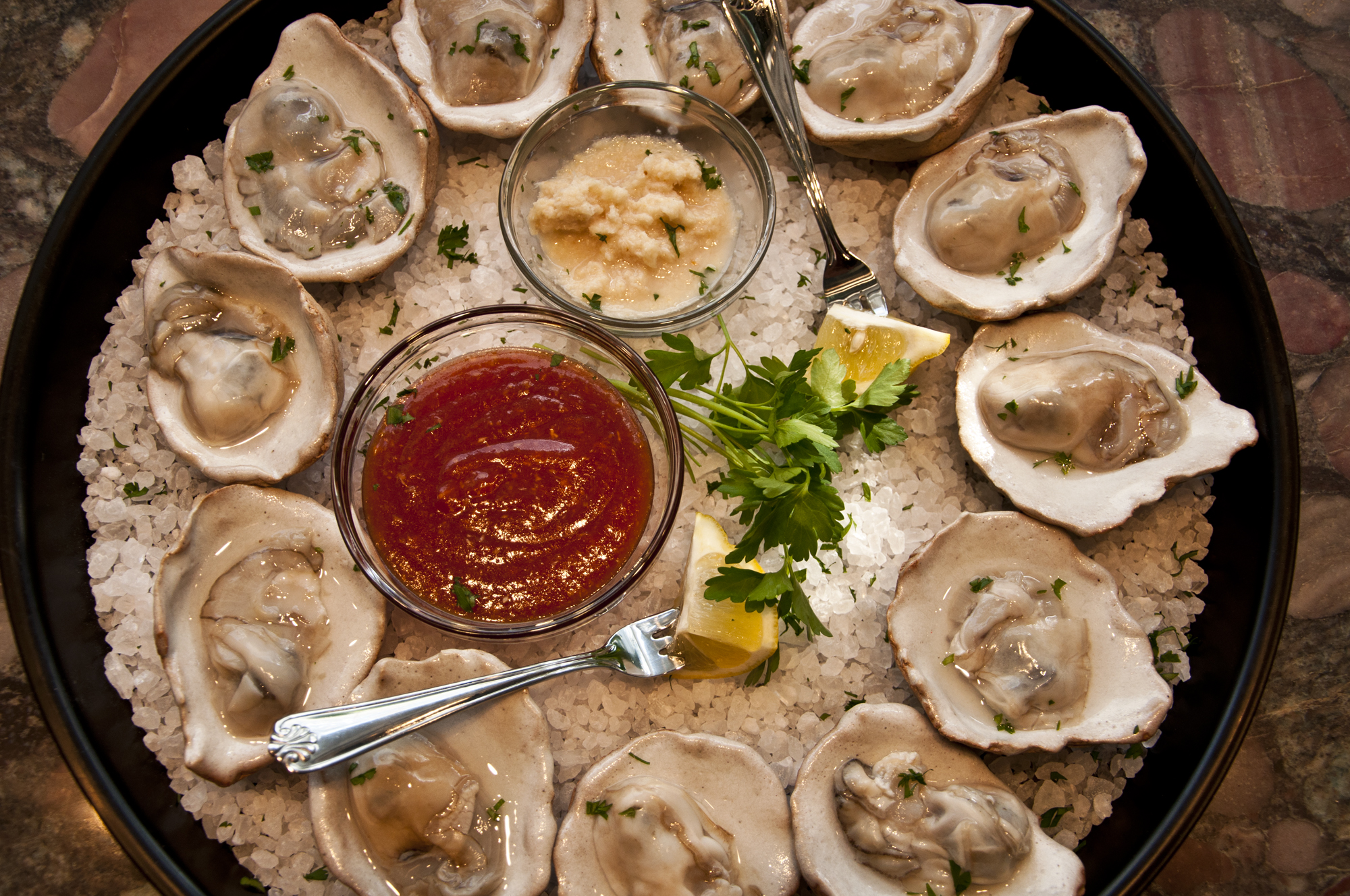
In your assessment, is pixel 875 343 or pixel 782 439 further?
pixel 875 343

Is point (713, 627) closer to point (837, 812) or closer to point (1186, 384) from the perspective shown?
point (837, 812)

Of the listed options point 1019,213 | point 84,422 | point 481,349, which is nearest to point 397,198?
point 481,349

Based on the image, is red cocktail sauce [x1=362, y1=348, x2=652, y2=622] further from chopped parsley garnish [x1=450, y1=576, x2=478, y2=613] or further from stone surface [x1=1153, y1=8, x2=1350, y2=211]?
stone surface [x1=1153, y1=8, x2=1350, y2=211]

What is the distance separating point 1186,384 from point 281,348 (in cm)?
246

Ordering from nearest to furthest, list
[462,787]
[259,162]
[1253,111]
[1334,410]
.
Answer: [462,787], [259,162], [1334,410], [1253,111]

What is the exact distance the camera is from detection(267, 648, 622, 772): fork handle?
1.96 metres

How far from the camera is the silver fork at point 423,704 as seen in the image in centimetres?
196

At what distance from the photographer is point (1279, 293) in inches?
104

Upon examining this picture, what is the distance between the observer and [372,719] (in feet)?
6.56

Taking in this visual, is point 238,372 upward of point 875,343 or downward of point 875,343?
upward

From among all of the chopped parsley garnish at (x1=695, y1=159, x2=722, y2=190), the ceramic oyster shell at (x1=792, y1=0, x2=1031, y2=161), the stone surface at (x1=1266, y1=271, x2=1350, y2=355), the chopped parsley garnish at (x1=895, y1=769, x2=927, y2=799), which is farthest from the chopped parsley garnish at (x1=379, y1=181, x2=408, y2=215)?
the stone surface at (x1=1266, y1=271, x2=1350, y2=355)

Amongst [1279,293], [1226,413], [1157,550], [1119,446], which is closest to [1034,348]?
[1119,446]

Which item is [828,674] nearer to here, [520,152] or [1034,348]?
[1034,348]

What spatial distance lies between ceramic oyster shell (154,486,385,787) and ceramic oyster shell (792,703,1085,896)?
3.86 feet
